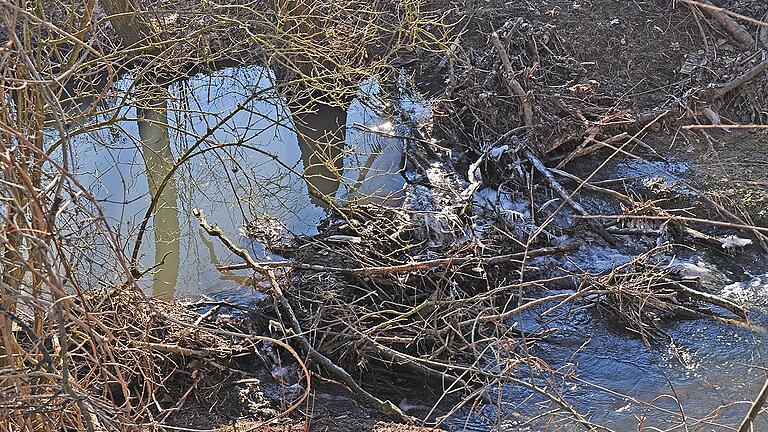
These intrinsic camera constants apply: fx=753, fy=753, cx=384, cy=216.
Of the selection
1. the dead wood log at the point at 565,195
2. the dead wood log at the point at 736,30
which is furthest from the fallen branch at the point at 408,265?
the dead wood log at the point at 736,30

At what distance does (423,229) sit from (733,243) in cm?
259

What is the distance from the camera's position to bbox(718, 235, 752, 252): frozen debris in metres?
6.22

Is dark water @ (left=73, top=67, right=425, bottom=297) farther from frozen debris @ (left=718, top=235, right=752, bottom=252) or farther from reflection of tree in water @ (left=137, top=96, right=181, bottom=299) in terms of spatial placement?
frozen debris @ (left=718, top=235, right=752, bottom=252)

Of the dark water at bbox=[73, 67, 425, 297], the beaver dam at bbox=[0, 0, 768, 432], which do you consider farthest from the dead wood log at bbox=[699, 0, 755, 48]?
the dark water at bbox=[73, 67, 425, 297]

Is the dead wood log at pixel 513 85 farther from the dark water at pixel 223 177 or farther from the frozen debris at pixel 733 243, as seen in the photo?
the frozen debris at pixel 733 243

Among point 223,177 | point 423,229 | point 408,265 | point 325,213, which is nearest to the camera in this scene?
point 408,265

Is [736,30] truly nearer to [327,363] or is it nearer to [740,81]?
[740,81]

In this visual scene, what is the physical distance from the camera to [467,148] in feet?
25.9

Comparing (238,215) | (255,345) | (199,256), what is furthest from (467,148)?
(255,345)

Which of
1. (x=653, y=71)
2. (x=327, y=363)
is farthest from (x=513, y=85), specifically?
(x=327, y=363)

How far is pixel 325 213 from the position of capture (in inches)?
285

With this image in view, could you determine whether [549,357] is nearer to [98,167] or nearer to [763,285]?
[763,285]

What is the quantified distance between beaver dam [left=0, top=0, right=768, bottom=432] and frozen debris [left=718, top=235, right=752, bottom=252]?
4 centimetres

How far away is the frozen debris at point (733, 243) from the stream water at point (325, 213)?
18 cm
